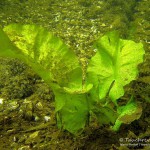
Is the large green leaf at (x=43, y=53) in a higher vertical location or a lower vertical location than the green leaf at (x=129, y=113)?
higher

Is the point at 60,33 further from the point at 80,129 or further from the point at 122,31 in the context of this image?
the point at 80,129

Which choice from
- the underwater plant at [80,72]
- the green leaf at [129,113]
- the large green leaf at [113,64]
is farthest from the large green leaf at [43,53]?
the green leaf at [129,113]

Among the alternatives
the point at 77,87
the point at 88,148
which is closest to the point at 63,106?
the point at 77,87

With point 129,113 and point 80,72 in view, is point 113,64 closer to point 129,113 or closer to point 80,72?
point 80,72

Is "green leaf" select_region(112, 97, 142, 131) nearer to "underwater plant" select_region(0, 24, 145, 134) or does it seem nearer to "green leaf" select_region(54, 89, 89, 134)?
"underwater plant" select_region(0, 24, 145, 134)

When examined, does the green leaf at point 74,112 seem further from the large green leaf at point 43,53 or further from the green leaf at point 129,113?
the green leaf at point 129,113

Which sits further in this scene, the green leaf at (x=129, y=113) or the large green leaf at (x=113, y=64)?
the large green leaf at (x=113, y=64)

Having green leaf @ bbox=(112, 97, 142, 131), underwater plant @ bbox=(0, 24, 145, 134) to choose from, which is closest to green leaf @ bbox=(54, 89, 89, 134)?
underwater plant @ bbox=(0, 24, 145, 134)
